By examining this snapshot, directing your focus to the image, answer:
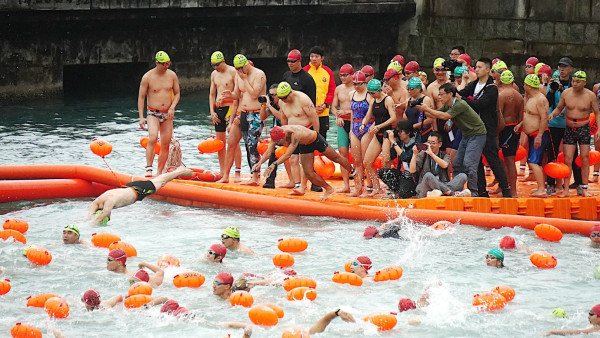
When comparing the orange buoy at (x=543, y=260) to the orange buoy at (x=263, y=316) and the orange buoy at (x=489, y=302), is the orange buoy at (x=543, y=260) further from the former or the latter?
the orange buoy at (x=263, y=316)

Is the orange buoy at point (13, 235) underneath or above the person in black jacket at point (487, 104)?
underneath

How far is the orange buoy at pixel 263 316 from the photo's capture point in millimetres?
8891

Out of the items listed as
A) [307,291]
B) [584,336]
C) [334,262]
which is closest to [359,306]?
[307,291]

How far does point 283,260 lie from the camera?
35.5ft

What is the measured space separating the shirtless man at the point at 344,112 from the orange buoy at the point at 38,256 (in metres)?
4.52

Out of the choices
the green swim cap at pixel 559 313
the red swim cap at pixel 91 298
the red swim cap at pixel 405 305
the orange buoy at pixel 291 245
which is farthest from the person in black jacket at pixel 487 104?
the red swim cap at pixel 91 298

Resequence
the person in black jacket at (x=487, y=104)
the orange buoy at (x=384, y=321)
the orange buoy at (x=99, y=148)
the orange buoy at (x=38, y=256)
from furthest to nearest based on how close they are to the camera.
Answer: the orange buoy at (x=99, y=148)
the person in black jacket at (x=487, y=104)
the orange buoy at (x=38, y=256)
the orange buoy at (x=384, y=321)

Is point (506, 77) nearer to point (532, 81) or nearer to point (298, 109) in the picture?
point (532, 81)

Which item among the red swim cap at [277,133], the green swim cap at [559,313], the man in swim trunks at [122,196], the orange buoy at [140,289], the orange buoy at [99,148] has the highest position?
the red swim cap at [277,133]

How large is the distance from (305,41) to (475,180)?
13504mm

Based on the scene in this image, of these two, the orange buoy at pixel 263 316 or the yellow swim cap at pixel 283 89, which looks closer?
the orange buoy at pixel 263 316

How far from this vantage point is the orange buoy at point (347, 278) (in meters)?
10.2

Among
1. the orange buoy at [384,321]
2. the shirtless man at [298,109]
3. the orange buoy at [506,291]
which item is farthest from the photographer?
the shirtless man at [298,109]

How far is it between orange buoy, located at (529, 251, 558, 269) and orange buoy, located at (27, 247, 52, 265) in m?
5.90
